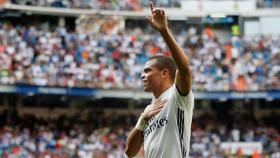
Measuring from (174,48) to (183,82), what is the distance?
0.89 feet

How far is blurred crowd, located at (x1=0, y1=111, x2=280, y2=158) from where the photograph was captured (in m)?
22.8

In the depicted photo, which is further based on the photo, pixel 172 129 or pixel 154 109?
pixel 154 109

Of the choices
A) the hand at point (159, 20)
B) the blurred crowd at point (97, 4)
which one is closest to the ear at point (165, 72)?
the hand at point (159, 20)

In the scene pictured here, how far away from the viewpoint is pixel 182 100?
4375 mm

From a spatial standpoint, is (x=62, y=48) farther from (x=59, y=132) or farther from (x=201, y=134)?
(x=201, y=134)

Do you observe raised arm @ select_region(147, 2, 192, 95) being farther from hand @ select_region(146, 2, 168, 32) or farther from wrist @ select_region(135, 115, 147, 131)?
wrist @ select_region(135, 115, 147, 131)

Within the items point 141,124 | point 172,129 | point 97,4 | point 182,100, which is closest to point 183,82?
point 182,100

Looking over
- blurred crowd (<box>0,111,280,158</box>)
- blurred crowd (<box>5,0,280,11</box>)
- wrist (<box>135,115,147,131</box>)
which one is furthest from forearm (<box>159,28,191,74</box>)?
blurred crowd (<box>5,0,280,11</box>)

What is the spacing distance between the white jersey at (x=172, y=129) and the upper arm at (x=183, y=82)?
0.29 ft

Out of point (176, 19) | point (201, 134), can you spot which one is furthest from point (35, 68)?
point (176, 19)

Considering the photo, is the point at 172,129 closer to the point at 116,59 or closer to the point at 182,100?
the point at 182,100

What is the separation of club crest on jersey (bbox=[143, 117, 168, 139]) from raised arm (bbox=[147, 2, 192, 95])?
0.35 meters

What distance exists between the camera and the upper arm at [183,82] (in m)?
4.23

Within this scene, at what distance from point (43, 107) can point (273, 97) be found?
1034 centimetres
